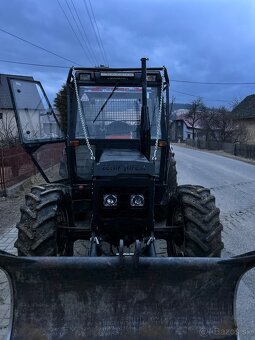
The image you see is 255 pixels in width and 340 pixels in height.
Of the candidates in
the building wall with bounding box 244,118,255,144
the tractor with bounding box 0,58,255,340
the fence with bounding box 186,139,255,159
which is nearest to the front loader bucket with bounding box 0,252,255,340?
the tractor with bounding box 0,58,255,340

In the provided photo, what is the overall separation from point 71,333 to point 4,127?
17558 mm

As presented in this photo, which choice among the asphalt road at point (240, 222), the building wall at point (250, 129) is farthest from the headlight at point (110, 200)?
the building wall at point (250, 129)

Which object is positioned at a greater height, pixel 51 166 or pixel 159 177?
pixel 159 177

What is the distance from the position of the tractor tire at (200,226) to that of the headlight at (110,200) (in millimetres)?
830

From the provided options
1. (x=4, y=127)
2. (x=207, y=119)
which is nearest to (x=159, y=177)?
(x=4, y=127)

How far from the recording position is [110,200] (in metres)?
4.64

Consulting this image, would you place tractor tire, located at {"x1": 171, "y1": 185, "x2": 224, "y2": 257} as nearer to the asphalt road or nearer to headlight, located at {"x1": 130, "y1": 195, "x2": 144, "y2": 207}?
headlight, located at {"x1": 130, "y1": 195, "x2": 144, "y2": 207}

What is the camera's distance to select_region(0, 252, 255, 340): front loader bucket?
360 cm

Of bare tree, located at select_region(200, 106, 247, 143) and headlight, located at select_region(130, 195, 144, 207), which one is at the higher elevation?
headlight, located at select_region(130, 195, 144, 207)

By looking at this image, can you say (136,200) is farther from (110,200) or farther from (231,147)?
(231,147)

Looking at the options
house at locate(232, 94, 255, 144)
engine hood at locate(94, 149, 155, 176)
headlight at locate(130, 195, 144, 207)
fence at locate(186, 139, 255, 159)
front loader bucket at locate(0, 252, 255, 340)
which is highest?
engine hood at locate(94, 149, 155, 176)

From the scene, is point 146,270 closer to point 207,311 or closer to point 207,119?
point 207,311

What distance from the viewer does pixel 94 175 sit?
15.1 feet

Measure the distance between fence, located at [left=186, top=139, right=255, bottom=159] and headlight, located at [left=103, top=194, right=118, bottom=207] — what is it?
3197 cm
